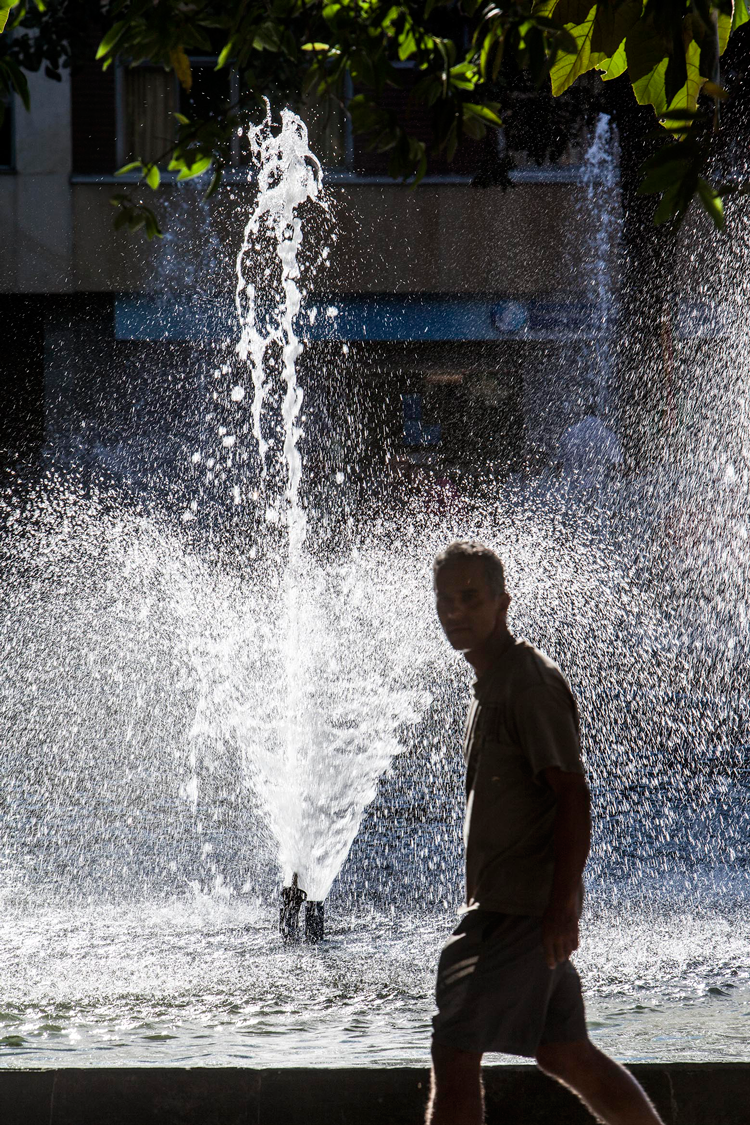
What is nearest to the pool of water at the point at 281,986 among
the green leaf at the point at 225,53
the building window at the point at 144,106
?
the green leaf at the point at 225,53

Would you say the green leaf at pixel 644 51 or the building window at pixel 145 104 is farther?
the building window at pixel 145 104

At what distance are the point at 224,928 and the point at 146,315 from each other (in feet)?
46.7

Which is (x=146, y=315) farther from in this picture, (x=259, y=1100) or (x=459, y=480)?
(x=259, y=1100)

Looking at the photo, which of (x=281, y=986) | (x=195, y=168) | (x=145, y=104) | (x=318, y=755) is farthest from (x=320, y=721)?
(x=145, y=104)

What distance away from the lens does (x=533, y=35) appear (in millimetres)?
3174

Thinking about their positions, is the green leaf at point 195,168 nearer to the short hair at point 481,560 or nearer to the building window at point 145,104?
the short hair at point 481,560

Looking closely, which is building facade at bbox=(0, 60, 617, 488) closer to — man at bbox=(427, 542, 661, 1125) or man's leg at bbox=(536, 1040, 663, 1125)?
man at bbox=(427, 542, 661, 1125)

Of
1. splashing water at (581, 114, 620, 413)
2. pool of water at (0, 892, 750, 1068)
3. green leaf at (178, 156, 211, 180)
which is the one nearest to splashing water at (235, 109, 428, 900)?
pool of water at (0, 892, 750, 1068)

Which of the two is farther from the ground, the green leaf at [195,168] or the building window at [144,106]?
the building window at [144,106]

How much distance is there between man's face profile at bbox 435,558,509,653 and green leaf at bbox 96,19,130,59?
1751mm

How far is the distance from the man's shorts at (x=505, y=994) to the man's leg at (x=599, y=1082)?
0.03 metres

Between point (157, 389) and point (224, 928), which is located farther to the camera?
point (157, 389)

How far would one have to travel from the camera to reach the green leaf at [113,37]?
357 cm

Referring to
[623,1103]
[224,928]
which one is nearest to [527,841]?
[623,1103]
